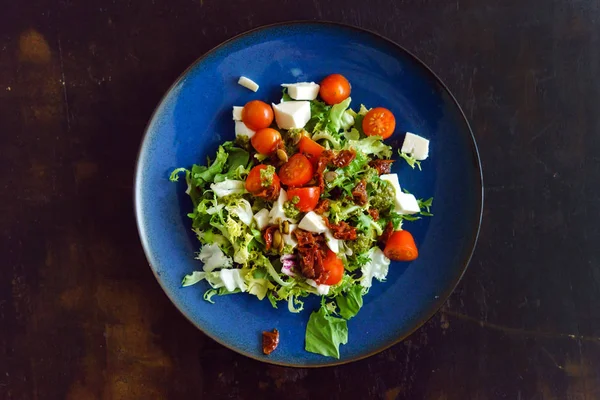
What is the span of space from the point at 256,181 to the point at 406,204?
701 millimetres

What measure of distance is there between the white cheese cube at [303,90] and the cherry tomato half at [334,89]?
4 centimetres

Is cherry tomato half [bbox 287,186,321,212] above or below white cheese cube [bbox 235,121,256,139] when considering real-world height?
below

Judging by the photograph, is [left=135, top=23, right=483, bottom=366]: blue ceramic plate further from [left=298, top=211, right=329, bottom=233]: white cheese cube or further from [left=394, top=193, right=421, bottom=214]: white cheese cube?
[left=298, top=211, right=329, bottom=233]: white cheese cube

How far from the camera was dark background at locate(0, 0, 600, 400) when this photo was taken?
2555 mm

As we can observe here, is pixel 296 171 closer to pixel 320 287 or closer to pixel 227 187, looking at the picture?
pixel 227 187

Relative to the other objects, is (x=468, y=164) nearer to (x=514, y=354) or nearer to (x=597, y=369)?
(x=514, y=354)

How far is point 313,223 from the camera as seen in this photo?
224 centimetres

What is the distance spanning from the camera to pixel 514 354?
2.65m

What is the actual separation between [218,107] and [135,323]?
1.18 m

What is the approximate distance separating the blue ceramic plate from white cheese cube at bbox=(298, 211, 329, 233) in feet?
1.27

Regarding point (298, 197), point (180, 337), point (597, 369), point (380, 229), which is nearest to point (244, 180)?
point (298, 197)

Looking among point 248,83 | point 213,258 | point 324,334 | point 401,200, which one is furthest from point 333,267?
point 248,83

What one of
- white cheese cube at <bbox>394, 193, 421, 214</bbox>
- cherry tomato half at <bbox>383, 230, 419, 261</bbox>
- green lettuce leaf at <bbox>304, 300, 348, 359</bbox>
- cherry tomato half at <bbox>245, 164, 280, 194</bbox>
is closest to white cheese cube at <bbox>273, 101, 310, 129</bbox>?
cherry tomato half at <bbox>245, 164, 280, 194</bbox>

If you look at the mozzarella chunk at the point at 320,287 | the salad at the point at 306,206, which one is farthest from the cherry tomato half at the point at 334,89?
the mozzarella chunk at the point at 320,287
